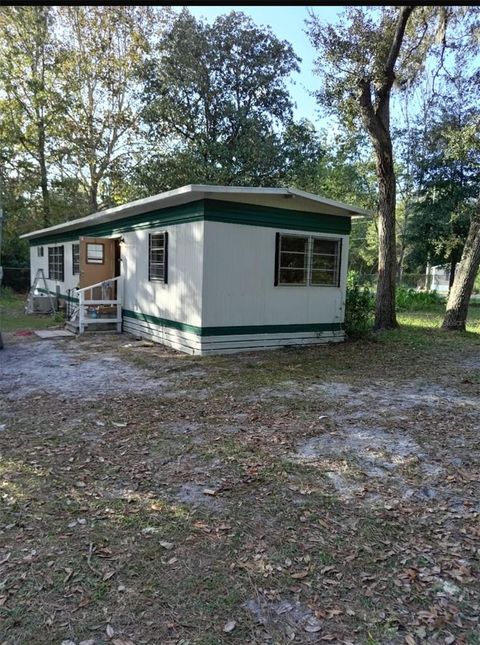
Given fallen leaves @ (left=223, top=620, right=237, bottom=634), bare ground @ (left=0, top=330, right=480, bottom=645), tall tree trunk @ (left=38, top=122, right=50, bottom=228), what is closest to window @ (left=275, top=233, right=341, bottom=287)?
bare ground @ (left=0, top=330, right=480, bottom=645)

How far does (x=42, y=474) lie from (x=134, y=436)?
0.86m

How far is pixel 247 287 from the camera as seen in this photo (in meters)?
7.57

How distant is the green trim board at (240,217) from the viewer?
7.08 metres

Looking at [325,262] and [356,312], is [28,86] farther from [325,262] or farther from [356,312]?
[356,312]

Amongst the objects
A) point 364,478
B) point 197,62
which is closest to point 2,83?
point 197,62

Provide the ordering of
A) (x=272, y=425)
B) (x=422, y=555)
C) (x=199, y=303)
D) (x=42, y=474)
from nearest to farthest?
(x=422, y=555) → (x=42, y=474) → (x=272, y=425) → (x=199, y=303)

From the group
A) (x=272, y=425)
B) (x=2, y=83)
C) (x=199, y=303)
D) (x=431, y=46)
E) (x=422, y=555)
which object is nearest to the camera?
(x=422, y=555)

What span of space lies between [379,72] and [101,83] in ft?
50.7

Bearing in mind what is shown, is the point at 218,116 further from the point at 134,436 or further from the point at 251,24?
the point at 134,436

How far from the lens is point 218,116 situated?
16938mm

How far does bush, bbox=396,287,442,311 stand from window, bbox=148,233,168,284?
10.0 m

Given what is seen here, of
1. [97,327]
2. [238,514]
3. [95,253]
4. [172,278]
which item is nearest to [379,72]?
[172,278]

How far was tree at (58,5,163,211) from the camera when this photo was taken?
19.7 metres

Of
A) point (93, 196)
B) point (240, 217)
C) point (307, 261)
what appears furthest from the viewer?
point (93, 196)
